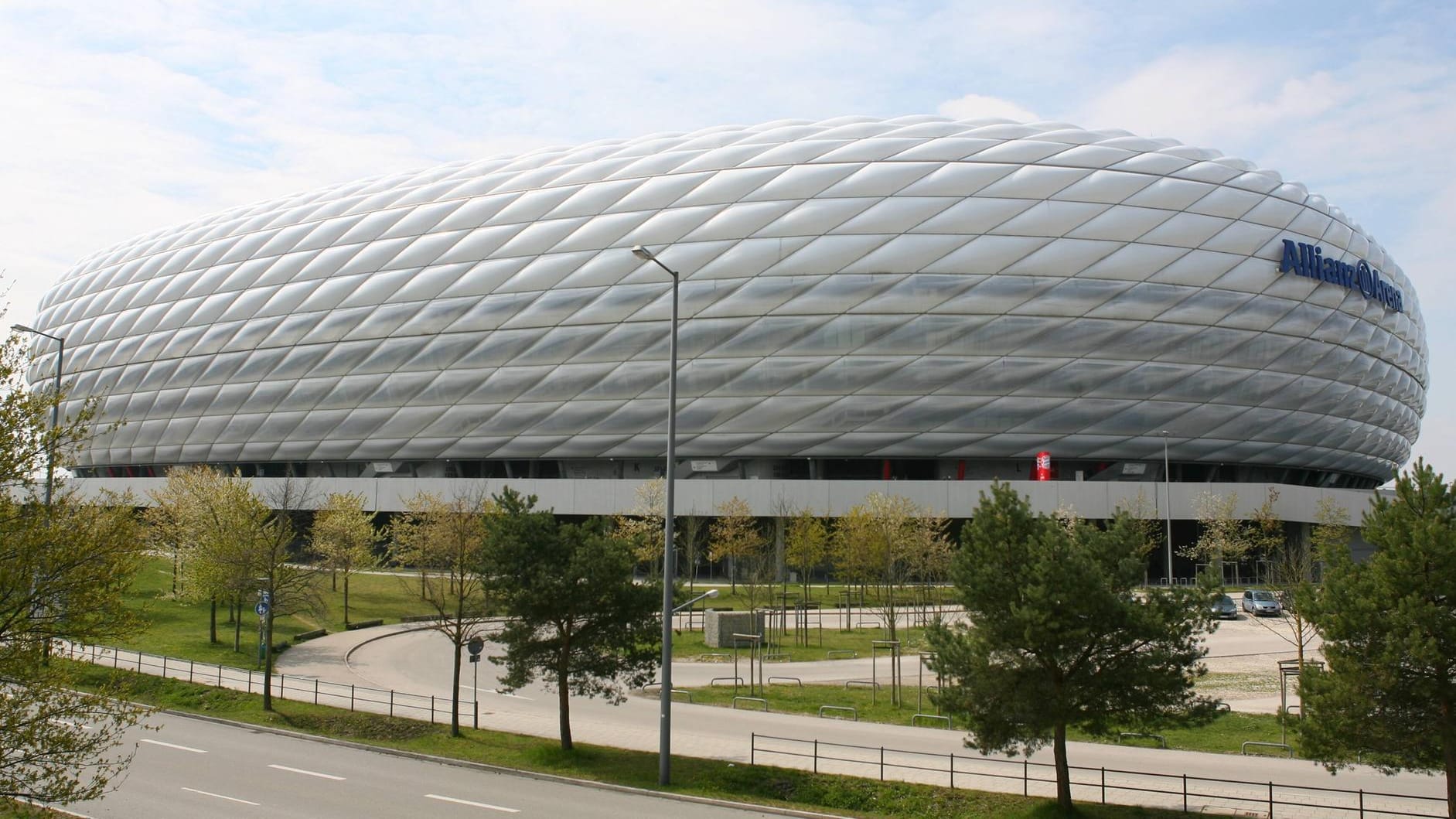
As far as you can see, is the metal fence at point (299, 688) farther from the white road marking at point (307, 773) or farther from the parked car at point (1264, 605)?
the parked car at point (1264, 605)

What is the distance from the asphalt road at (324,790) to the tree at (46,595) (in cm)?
351

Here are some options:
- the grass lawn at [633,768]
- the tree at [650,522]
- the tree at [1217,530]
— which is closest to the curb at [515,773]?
the grass lawn at [633,768]

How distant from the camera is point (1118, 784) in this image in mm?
18250

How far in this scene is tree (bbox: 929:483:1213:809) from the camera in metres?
16.4

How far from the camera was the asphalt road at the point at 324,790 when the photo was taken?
1600 centimetres

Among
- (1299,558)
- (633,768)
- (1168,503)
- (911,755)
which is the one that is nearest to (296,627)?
(633,768)

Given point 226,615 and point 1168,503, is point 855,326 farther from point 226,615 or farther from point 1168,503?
point 226,615

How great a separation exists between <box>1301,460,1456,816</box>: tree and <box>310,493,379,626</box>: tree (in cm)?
3424

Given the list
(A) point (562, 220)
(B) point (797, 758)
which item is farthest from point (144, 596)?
(B) point (797, 758)

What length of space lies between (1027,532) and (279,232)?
65.0 metres

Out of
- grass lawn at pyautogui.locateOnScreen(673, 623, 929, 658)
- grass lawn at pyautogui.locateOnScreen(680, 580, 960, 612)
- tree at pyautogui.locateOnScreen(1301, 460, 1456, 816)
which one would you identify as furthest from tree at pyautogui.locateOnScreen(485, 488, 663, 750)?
grass lawn at pyautogui.locateOnScreen(680, 580, 960, 612)

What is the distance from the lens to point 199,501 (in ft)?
132

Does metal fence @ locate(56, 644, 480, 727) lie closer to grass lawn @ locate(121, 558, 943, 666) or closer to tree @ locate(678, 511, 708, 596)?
grass lawn @ locate(121, 558, 943, 666)

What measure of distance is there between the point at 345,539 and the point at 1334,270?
178 ft
